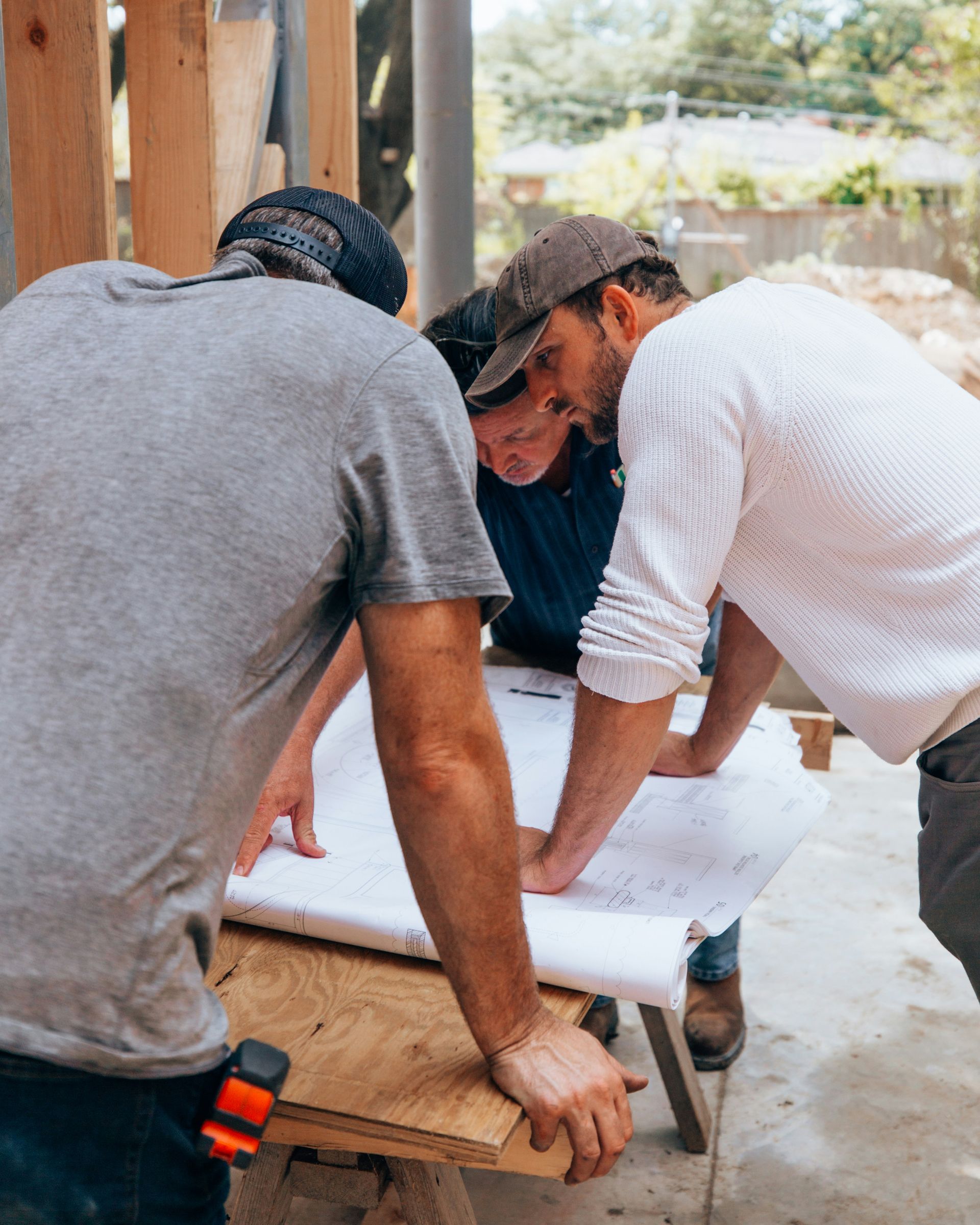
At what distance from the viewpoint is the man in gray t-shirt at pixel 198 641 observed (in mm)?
954

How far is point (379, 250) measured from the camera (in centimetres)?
151

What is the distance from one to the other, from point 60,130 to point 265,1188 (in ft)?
5.85

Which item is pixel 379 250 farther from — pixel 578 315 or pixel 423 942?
pixel 423 942

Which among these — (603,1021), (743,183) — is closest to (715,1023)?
(603,1021)

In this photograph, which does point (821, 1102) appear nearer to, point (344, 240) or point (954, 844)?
point (954, 844)

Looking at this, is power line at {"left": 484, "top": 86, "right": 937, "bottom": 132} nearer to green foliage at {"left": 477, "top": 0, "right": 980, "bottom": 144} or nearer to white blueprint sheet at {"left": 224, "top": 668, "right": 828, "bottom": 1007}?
green foliage at {"left": 477, "top": 0, "right": 980, "bottom": 144}

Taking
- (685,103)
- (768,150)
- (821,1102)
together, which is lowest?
(821,1102)

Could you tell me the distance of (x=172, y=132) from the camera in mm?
2357

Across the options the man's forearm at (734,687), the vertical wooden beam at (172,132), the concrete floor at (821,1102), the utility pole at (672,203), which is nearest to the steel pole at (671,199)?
the utility pole at (672,203)

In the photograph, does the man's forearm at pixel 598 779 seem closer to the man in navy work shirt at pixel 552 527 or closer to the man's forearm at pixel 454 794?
the man's forearm at pixel 454 794

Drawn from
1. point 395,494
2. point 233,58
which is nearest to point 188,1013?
point 395,494

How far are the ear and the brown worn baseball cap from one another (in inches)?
1.8

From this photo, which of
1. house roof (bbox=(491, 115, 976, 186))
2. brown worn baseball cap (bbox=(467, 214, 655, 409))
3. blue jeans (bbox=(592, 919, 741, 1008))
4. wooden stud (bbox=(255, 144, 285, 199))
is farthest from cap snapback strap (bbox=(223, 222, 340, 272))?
house roof (bbox=(491, 115, 976, 186))

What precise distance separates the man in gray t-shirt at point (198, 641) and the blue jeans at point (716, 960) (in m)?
1.60
